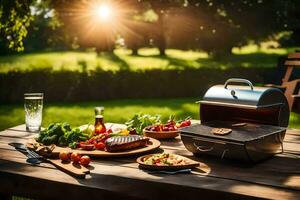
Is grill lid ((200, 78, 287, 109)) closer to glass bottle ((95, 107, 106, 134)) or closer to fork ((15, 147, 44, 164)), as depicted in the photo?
glass bottle ((95, 107, 106, 134))

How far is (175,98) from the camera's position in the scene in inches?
575

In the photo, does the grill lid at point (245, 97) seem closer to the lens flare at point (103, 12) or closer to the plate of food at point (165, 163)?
the plate of food at point (165, 163)

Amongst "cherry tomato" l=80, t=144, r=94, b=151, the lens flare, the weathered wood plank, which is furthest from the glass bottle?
the lens flare

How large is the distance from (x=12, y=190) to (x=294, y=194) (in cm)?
163

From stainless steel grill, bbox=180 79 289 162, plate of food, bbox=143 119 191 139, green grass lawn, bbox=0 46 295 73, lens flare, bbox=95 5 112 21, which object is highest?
lens flare, bbox=95 5 112 21

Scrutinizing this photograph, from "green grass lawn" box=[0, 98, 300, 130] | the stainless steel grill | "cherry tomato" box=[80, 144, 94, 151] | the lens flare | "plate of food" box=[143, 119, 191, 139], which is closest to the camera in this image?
the stainless steel grill

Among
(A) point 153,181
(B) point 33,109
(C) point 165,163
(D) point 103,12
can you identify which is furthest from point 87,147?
(D) point 103,12

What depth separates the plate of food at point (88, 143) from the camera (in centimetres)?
314

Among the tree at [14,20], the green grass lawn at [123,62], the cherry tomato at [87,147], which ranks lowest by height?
the cherry tomato at [87,147]

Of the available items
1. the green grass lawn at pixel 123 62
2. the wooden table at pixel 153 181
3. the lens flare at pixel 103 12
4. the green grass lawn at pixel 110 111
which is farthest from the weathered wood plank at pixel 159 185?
the lens flare at pixel 103 12

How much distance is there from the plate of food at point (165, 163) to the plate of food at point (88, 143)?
253 millimetres

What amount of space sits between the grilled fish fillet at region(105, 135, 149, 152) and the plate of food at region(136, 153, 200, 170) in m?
0.24

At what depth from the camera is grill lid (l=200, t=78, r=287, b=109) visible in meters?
3.10

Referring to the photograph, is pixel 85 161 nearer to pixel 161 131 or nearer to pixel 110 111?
pixel 161 131
